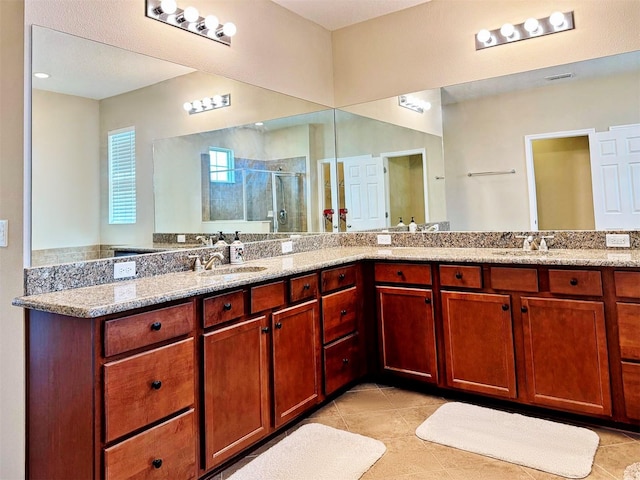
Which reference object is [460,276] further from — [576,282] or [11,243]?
[11,243]

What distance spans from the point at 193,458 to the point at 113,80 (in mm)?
1850

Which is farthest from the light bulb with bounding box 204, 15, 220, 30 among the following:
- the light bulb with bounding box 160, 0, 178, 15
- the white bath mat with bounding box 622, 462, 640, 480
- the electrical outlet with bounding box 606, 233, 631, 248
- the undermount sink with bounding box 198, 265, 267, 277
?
the white bath mat with bounding box 622, 462, 640, 480

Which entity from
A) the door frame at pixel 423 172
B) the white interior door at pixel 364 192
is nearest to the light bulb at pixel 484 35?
the door frame at pixel 423 172

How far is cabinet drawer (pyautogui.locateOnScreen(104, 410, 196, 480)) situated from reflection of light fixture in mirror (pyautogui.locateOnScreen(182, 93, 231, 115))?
69.5 inches

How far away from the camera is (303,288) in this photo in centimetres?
238

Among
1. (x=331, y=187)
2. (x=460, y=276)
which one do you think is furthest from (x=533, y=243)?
(x=331, y=187)

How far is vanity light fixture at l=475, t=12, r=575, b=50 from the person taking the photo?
2746mm

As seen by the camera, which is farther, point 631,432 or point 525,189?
point 525,189

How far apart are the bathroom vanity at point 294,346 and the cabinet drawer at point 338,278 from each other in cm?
1

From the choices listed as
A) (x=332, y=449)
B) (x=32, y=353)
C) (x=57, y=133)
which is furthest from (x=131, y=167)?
(x=332, y=449)

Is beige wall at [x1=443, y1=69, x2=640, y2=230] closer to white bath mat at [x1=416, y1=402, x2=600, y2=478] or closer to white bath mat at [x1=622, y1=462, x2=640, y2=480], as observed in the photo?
white bath mat at [x1=416, y1=402, x2=600, y2=478]

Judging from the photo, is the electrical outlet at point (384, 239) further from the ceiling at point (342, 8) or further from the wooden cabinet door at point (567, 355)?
the ceiling at point (342, 8)

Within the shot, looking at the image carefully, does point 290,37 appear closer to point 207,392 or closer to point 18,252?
point 18,252

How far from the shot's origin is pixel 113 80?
2150 mm
